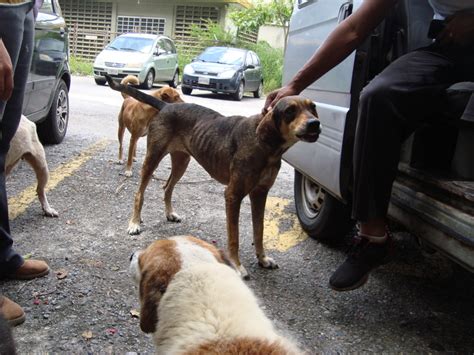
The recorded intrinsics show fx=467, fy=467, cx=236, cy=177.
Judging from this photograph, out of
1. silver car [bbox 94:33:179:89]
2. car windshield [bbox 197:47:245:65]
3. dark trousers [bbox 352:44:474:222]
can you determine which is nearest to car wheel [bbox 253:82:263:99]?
car windshield [bbox 197:47:245:65]

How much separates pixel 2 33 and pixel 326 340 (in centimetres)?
233

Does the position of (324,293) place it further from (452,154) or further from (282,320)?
(452,154)

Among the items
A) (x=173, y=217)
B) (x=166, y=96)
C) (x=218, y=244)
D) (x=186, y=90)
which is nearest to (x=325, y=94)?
(x=218, y=244)

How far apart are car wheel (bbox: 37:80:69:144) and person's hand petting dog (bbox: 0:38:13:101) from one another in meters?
3.97

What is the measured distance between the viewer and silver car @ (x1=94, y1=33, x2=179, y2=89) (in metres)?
16.3

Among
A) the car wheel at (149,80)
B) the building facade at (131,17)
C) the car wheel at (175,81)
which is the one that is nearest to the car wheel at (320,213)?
the car wheel at (149,80)

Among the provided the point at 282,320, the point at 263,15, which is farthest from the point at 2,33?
the point at 263,15

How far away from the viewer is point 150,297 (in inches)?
63.1

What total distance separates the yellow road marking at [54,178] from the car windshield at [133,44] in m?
10.9

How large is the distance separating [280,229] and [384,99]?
2145 mm

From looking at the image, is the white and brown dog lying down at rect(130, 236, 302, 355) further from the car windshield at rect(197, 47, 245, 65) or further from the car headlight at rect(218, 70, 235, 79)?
the car windshield at rect(197, 47, 245, 65)

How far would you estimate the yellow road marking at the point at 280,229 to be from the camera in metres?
3.93

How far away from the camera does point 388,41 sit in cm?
303

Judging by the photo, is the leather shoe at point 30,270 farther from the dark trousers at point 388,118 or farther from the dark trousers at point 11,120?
the dark trousers at point 388,118
